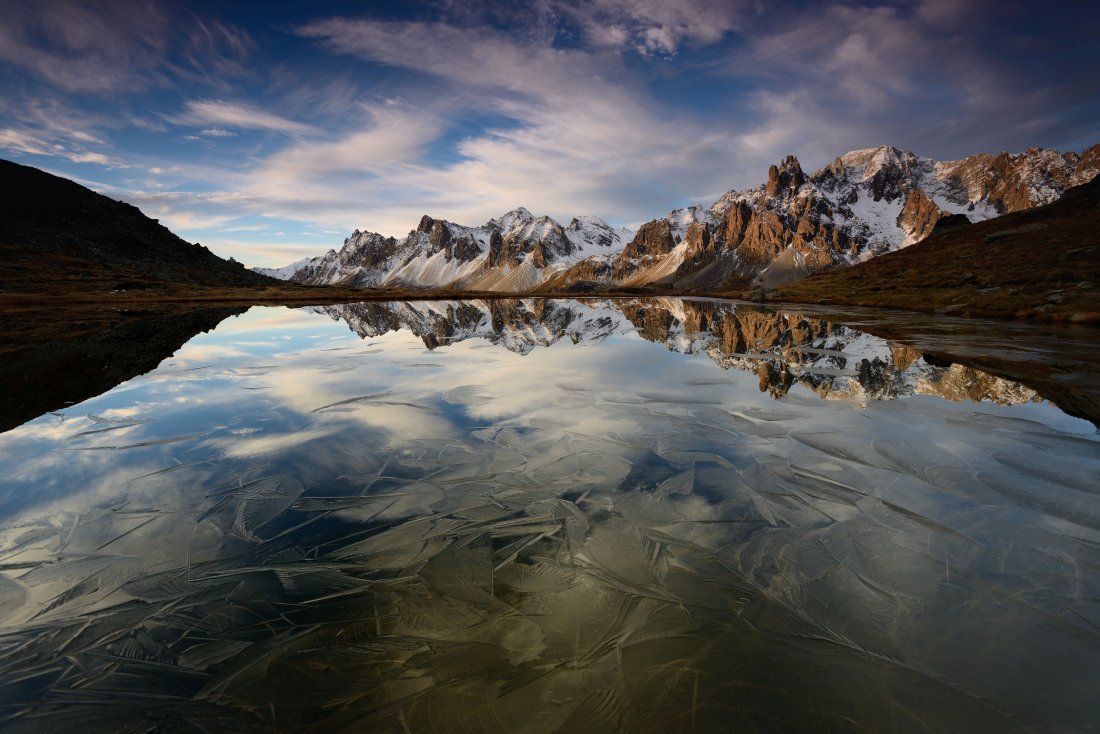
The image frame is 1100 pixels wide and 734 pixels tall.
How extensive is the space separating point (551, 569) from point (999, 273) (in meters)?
108

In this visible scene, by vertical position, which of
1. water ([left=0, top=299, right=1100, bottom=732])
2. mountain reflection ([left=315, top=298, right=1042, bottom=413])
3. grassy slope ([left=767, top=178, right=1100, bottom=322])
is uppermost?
grassy slope ([left=767, top=178, right=1100, bottom=322])

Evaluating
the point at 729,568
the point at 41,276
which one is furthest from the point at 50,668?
the point at 41,276

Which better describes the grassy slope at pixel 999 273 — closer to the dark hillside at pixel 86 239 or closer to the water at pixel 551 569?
the water at pixel 551 569

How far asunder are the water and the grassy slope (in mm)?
55556

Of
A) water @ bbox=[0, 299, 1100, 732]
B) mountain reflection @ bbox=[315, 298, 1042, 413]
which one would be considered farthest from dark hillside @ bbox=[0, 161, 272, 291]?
water @ bbox=[0, 299, 1100, 732]

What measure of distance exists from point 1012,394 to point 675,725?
773 inches

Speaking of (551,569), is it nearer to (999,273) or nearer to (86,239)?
(999,273)

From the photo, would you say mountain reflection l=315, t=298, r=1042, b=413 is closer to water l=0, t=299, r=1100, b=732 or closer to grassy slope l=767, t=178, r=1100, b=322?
water l=0, t=299, r=1100, b=732

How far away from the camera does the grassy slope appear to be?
54619 millimetres

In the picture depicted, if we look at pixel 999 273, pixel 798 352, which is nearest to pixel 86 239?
pixel 798 352

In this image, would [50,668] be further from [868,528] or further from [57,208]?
[57,208]

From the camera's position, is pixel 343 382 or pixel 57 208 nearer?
pixel 343 382

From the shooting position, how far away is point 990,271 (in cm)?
8200

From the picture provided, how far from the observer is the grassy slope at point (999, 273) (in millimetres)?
54619
